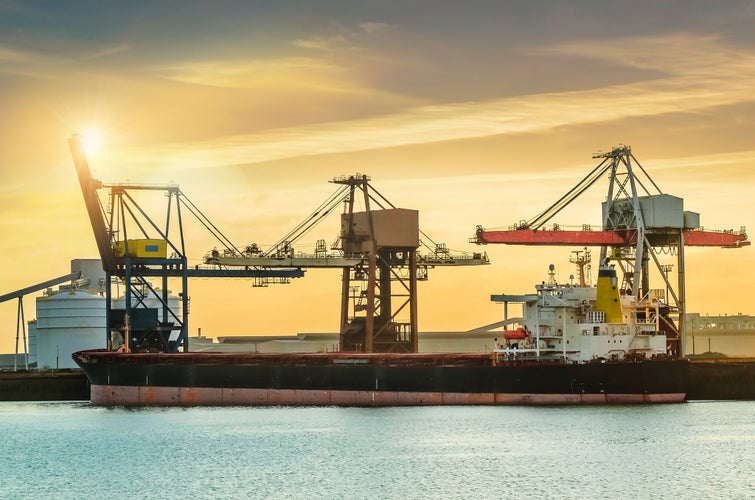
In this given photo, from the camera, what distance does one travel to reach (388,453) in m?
43.9

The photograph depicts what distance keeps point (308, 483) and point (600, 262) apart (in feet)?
114

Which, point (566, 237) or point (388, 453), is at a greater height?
point (566, 237)

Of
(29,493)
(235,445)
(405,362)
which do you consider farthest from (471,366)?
(29,493)

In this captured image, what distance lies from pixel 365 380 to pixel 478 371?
5496 mm

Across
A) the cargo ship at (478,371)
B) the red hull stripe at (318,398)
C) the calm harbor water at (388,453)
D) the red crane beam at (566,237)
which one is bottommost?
the calm harbor water at (388,453)

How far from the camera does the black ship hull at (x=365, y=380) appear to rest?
58.0m

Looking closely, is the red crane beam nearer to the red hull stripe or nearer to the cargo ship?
the cargo ship

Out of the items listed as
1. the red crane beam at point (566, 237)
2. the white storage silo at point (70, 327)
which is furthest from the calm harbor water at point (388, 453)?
the white storage silo at point (70, 327)

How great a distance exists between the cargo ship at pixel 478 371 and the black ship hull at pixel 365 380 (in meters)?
0.05

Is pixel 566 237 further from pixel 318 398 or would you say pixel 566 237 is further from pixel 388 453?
pixel 388 453

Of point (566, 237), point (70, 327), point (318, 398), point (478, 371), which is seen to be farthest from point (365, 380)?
point (70, 327)

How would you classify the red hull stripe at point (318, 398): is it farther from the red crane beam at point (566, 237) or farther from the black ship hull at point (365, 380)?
the red crane beam at point (566, 237)

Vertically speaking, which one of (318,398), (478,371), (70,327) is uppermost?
(70,327)

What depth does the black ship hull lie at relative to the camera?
5797 cm
